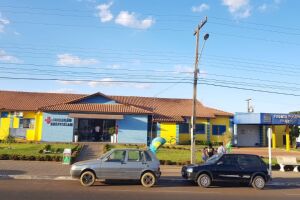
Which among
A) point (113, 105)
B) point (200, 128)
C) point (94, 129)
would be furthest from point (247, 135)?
point (94, 129)

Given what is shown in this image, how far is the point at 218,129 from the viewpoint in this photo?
42781 mm

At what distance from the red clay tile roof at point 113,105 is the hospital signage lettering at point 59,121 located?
1.02 metres

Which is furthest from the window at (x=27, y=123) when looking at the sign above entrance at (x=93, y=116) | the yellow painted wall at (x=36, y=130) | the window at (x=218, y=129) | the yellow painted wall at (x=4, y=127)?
the window at (x=218, y=129)

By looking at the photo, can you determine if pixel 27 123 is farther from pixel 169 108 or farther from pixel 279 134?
pixel 279 134

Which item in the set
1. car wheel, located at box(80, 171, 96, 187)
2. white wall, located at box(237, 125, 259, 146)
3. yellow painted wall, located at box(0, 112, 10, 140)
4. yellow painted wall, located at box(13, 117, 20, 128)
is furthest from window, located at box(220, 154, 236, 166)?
white wall, located at box(237, 125, 259, 146)

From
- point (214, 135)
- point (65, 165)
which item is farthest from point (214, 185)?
point (214, 135)

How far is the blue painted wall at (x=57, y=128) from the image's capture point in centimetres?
3512

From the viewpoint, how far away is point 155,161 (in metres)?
14.3

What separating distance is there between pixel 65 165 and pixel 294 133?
1426 inches

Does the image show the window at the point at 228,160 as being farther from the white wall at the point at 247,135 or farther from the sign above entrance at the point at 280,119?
the white wall at the point at 247,135

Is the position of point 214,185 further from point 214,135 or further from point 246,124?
point 246,124

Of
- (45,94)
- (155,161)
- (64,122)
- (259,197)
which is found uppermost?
(45,94)

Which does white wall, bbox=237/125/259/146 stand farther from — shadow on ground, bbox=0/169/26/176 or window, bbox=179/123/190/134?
shadow on ground, bbox=0/169/26/176

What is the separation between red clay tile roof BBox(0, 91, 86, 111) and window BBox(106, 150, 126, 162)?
2640 centimetres
